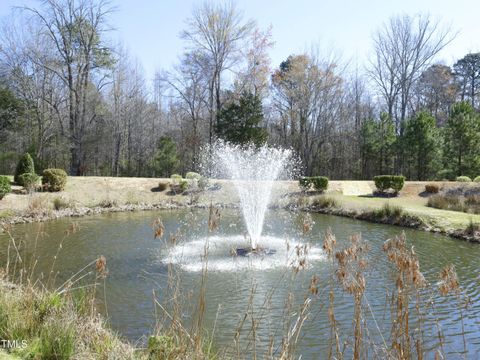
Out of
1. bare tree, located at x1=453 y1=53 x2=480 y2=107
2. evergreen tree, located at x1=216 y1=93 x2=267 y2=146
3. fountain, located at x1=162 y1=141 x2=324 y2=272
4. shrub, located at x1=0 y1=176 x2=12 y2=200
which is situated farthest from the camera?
bare tree, located at x1=453 y1=53 x2=480 y2=107

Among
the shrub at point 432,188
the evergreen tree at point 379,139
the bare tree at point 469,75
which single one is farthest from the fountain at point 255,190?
the bare tree at point 469,75

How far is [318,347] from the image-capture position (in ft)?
16.9

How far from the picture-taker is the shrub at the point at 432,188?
78.0ft

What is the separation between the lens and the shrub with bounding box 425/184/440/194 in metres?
23.8

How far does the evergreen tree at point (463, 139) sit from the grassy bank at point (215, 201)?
18.0ft

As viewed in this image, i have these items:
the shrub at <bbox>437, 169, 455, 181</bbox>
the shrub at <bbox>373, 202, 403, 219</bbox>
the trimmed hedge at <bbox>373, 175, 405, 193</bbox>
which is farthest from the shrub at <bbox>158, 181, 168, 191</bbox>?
the shrub at <bbox>437, 169, 455, 181</bbox>

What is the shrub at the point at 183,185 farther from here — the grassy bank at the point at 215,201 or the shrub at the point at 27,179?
the shrub at the point at 27,179

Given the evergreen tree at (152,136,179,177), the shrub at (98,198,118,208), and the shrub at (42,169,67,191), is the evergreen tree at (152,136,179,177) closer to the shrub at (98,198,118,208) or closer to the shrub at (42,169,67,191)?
the shrub at (42,169,67,191)

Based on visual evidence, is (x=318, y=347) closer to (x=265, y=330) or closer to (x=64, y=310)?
(x=265, y=330)

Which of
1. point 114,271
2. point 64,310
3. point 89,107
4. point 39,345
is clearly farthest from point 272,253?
point 89,107

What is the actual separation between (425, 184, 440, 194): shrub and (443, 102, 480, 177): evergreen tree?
6127 millimetres

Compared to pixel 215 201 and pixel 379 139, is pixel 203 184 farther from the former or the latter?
pixel 379 139

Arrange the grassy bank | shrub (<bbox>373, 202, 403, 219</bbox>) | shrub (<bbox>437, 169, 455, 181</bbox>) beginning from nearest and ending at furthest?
the grassy bank → shrub (<bbox>373, 202, 403, 219</bbox>) → shrub (<bbox>437, 169, 455, 181</bbox>)

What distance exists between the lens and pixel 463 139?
2795 centimetres
